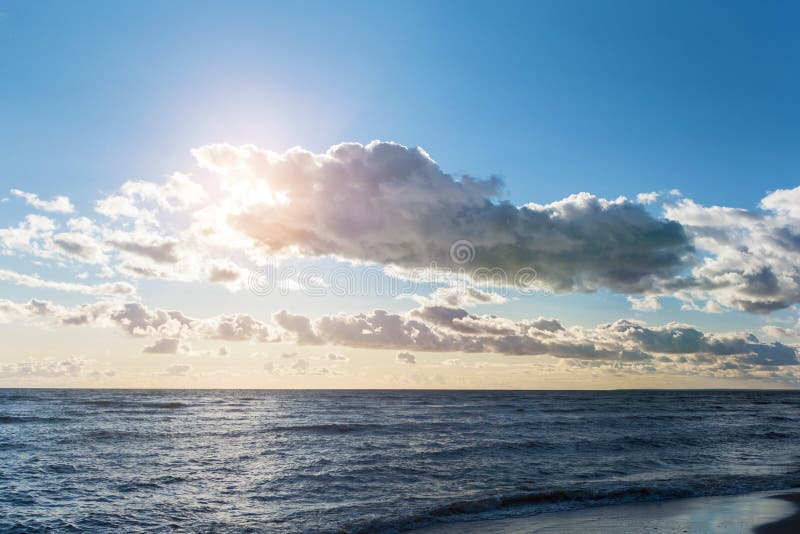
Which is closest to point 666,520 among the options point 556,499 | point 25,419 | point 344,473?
point 556,499

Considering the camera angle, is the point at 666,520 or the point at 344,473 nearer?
the point at 666,520

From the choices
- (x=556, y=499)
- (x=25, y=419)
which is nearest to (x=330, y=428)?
(x=556, y=499)

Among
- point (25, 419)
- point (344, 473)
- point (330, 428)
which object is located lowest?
point (330, 428)

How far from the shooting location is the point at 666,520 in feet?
53.1

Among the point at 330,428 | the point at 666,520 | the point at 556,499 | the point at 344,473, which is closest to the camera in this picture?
the point at 666,520

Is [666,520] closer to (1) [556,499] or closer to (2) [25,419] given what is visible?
(1) [556,499]

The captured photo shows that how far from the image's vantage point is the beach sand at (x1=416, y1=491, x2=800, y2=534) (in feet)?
49.6

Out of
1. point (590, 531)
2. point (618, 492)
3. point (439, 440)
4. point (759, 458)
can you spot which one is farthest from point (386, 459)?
point (759, 458)

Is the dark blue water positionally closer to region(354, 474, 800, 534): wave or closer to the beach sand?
region(354, 474, 800, 534): wave

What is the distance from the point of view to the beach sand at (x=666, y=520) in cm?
1512

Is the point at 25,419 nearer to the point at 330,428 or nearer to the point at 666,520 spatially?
the point at 330,428

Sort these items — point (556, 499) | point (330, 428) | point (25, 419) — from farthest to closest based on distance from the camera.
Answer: point (25, 419) < point (330, 428) < point (556, 499)

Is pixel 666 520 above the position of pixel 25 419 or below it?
above

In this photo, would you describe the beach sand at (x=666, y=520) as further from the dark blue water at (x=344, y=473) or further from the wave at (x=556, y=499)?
the dark blue water at (x=344, y=473)
